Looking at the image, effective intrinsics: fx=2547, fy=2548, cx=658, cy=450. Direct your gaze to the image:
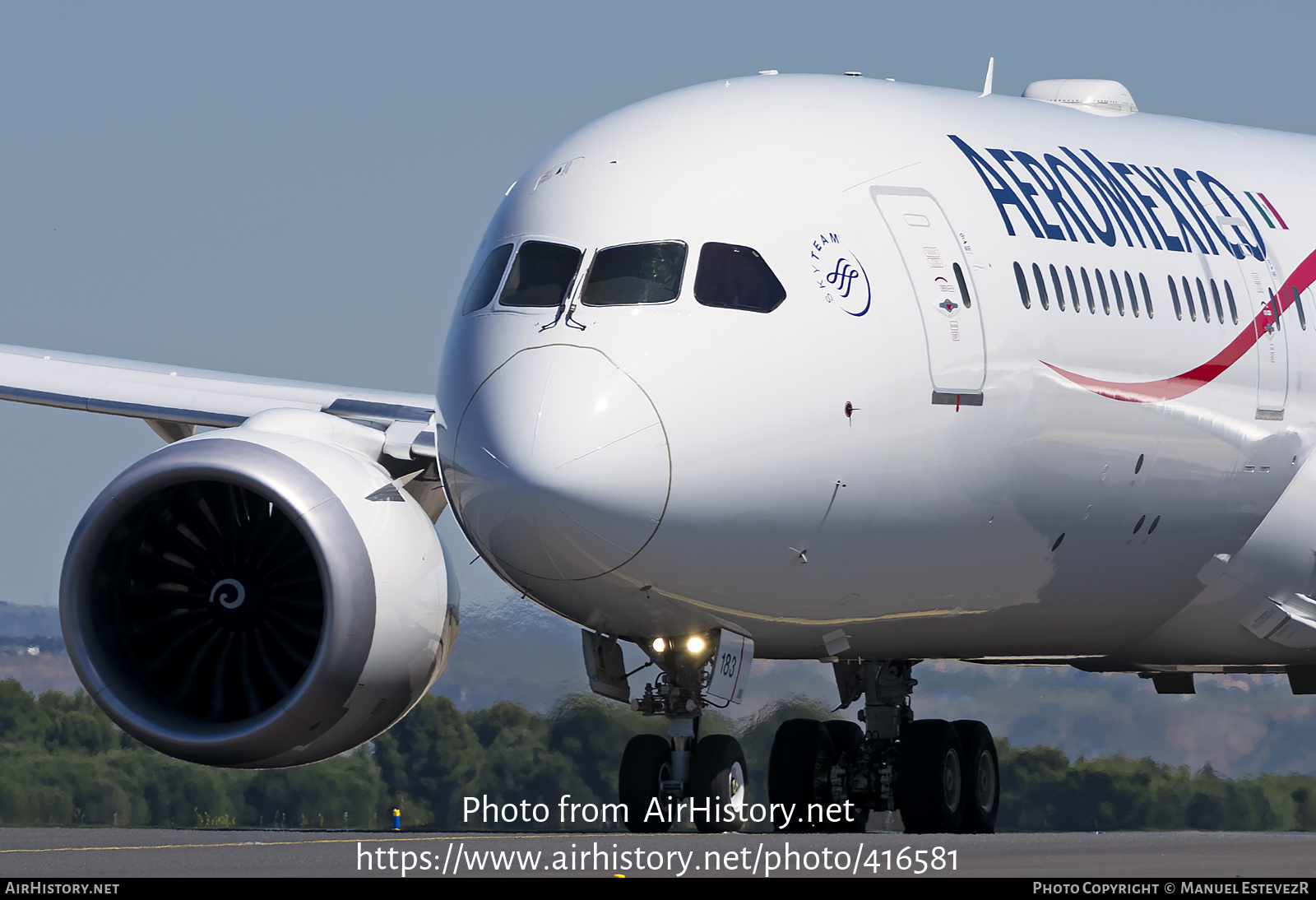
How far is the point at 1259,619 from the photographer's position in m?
18.6

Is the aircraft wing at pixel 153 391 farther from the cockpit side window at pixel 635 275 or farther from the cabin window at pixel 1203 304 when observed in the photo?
the cabin window at pixel 1203 304

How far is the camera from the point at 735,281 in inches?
579

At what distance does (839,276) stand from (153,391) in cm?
640

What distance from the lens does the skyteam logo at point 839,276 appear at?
14.9 metres

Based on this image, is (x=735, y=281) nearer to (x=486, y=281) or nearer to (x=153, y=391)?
(x=486, y=281)

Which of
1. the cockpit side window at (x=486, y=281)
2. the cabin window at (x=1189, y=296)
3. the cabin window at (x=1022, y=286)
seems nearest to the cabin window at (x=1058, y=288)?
the cabin window at (x=1022, y=286)

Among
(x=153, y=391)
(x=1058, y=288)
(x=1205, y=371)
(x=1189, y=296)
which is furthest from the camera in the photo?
(x=153, y=391)

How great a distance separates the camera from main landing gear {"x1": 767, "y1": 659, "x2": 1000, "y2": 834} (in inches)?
687

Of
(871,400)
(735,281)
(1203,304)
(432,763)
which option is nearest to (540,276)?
(735,281)

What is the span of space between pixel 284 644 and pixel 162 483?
1.31m

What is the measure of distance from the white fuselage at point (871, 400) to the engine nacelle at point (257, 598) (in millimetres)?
1350
